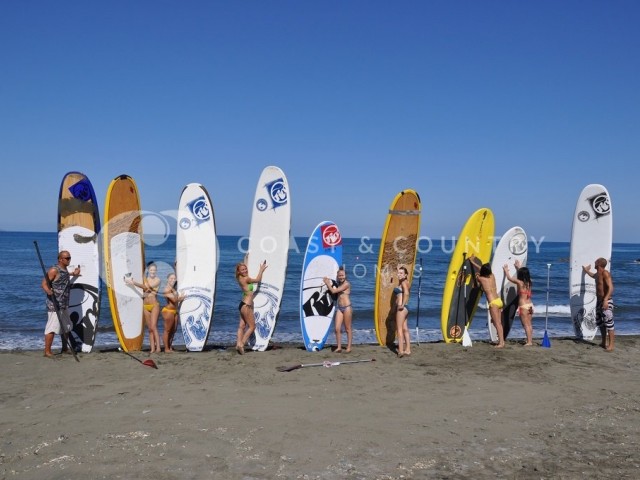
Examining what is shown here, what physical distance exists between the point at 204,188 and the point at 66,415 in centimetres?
387

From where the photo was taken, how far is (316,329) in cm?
786

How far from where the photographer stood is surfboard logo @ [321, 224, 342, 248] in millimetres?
7969

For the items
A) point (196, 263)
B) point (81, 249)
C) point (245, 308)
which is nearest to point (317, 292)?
point (245, 308)

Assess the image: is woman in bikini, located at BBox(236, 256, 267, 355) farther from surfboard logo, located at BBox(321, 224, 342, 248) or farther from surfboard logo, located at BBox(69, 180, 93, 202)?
surfboard logo, located at BBox(69, 180, 93, 202)

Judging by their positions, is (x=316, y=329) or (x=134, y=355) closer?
(x=134, y=355)

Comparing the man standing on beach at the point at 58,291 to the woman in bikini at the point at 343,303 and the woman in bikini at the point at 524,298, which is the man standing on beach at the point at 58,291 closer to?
the woman in bikini at the point at 343,303

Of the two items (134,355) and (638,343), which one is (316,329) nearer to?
(134,355)

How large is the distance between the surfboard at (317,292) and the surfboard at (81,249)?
294 cm

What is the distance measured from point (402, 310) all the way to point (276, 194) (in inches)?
98.0

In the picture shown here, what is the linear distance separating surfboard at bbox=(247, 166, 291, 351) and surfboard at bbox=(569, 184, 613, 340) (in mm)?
4724

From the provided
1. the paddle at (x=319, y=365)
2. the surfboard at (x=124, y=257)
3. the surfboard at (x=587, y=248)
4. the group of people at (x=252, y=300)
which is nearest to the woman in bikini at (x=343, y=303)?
the group of people at (x=252, y=300)

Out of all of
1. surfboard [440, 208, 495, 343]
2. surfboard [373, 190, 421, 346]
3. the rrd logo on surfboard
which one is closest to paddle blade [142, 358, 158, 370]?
the rrd logo on surfboard

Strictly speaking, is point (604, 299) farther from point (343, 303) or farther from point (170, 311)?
point (170, 311)

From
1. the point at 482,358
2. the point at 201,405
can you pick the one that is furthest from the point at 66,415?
the point at 482,358
